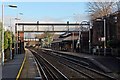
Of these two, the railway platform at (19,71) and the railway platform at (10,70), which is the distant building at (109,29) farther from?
the railway platform at (10,70)

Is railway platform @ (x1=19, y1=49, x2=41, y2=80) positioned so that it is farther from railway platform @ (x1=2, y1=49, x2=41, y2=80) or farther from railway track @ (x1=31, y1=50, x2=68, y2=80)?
railway track @ (x1=31, y1=50, x2=68, y2=80)

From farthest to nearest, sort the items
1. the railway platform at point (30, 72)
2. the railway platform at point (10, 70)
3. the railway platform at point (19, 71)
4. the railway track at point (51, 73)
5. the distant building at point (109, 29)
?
the distant building at point (109, 29) < the railway track at point (51, 73) < the railway platform at point (30, 72) < the railway platform at point (19, 71) < the railway platform at point (10, 70)

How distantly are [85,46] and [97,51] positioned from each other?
24911 millimetres

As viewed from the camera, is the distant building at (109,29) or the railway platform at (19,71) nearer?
the railway platform at (19,71)

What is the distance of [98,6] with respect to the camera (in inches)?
3447

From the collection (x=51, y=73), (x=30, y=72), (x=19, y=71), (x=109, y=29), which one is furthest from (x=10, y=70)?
(x=109, y=29)

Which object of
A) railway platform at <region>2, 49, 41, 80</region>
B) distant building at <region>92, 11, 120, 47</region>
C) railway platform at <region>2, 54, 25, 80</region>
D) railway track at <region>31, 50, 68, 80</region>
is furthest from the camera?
distant building at <region>92, 11, 120, 47</region>

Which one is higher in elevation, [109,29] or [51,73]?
[109,29]

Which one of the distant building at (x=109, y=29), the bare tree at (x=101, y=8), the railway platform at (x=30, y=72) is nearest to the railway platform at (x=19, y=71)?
the railway platform at (x=30, y=72)

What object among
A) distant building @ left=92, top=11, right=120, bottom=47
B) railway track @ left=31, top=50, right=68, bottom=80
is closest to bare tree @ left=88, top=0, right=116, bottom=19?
distant building @ left=92, top=11, right=120, bottom=47

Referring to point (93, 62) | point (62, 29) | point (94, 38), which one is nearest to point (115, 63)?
point (93, 62)

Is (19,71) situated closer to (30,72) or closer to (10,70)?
(10,70)

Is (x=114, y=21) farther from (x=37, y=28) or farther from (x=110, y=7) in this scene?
(x=37, y=28)

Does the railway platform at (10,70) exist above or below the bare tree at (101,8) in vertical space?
below
